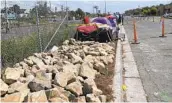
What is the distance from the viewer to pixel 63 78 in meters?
6.70

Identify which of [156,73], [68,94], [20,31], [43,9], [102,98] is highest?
[43,9]

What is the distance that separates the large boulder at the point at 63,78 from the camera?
6494 millimetres

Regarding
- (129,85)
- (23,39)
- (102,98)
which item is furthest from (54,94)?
(23,39)

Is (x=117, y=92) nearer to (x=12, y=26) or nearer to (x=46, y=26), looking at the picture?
(x=12, y=26)

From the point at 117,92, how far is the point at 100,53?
15.2ft

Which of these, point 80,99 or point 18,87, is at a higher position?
point 18,87

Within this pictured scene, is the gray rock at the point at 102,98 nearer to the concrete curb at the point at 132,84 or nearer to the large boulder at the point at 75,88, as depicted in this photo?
the large boulder at the point at 75,88

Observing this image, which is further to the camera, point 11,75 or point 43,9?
point 43,9

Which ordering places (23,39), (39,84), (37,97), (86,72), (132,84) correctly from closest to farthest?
(37,97)
(39,84)
(86,72)
(132,84)
(23,39)

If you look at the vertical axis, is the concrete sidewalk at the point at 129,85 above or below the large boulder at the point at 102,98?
below

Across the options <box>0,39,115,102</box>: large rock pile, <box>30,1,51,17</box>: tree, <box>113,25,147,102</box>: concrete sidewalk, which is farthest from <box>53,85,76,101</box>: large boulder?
<box>30,1,51,17</box>: tree

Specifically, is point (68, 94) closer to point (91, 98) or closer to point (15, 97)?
point (91, 98)

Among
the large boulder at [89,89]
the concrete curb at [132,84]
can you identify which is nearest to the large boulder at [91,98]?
the large boulder at [89,89]

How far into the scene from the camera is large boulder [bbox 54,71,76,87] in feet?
21.3
